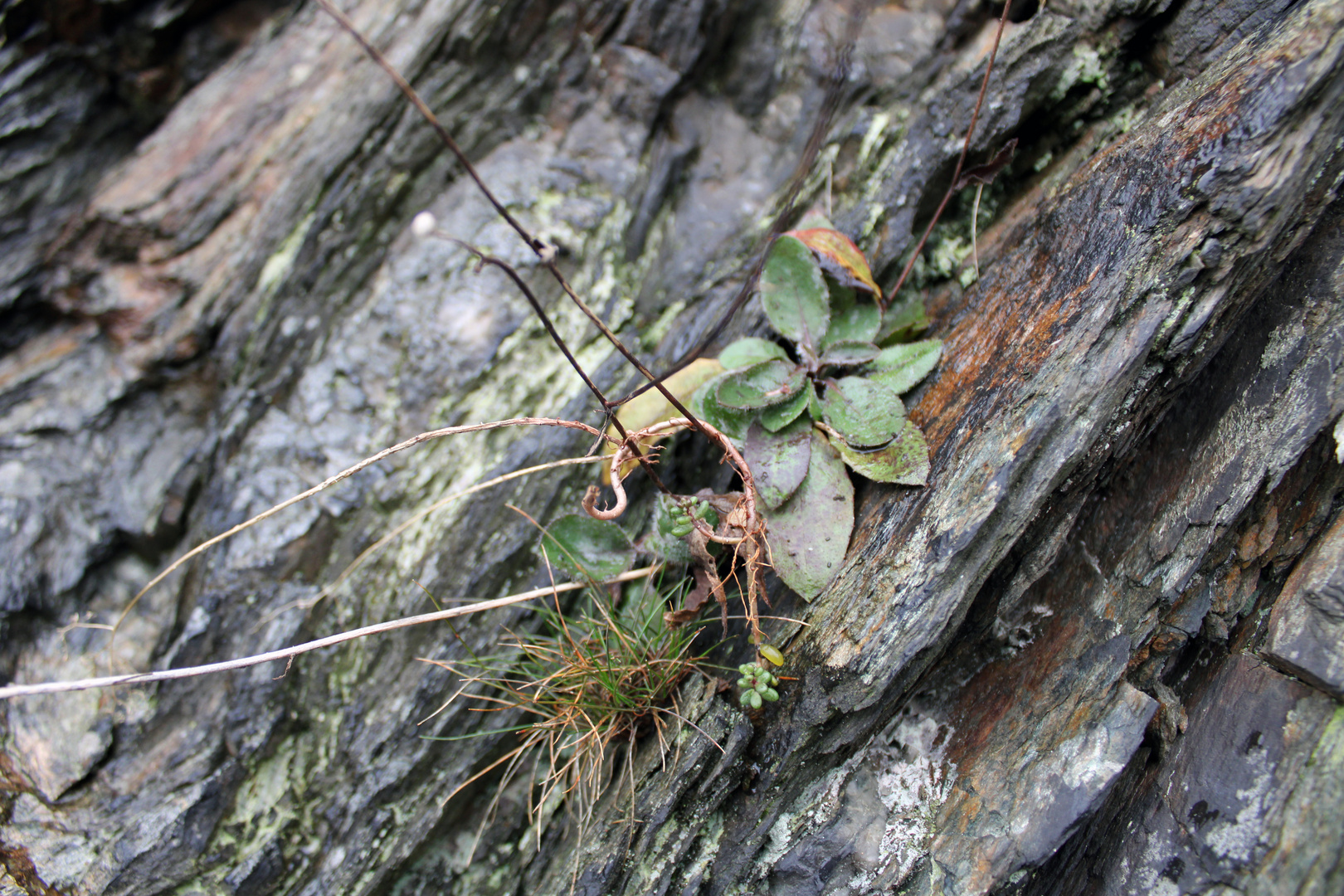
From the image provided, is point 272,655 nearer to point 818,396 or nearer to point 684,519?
point 684,519

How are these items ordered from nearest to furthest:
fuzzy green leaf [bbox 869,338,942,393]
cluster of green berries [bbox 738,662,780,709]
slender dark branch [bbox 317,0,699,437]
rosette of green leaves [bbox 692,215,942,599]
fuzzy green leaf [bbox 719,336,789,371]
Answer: slender dark branch [bbox 317,0,699,437] → cluster of green berries [bbox 738,662,780,709] → rosette of green leaves [bbox 692,215,942,599] → fuzzy green leaf [bbox 869,338,942,393] → fuzzy green leaf [bbox 719,336,789,371]

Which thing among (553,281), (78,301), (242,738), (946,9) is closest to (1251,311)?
(946,9)

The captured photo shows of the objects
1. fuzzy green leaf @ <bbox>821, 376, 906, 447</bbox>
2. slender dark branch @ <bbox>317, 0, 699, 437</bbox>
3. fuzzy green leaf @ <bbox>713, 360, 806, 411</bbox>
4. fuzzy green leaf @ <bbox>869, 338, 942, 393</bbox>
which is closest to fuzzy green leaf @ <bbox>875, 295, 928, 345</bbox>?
fuzzy green leaf @ <bbox>869, 338, 942, 393</bbox>

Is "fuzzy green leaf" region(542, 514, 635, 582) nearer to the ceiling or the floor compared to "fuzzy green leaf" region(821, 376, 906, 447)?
nearer to the floor

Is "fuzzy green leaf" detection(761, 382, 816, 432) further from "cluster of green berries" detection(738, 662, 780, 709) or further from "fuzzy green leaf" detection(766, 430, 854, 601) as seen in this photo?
"cluster of green berries" detection(738, 662, 780, 709)

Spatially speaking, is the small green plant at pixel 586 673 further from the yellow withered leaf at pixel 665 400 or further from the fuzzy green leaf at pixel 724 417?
the fuzzy green leaf at pixel 724 417
